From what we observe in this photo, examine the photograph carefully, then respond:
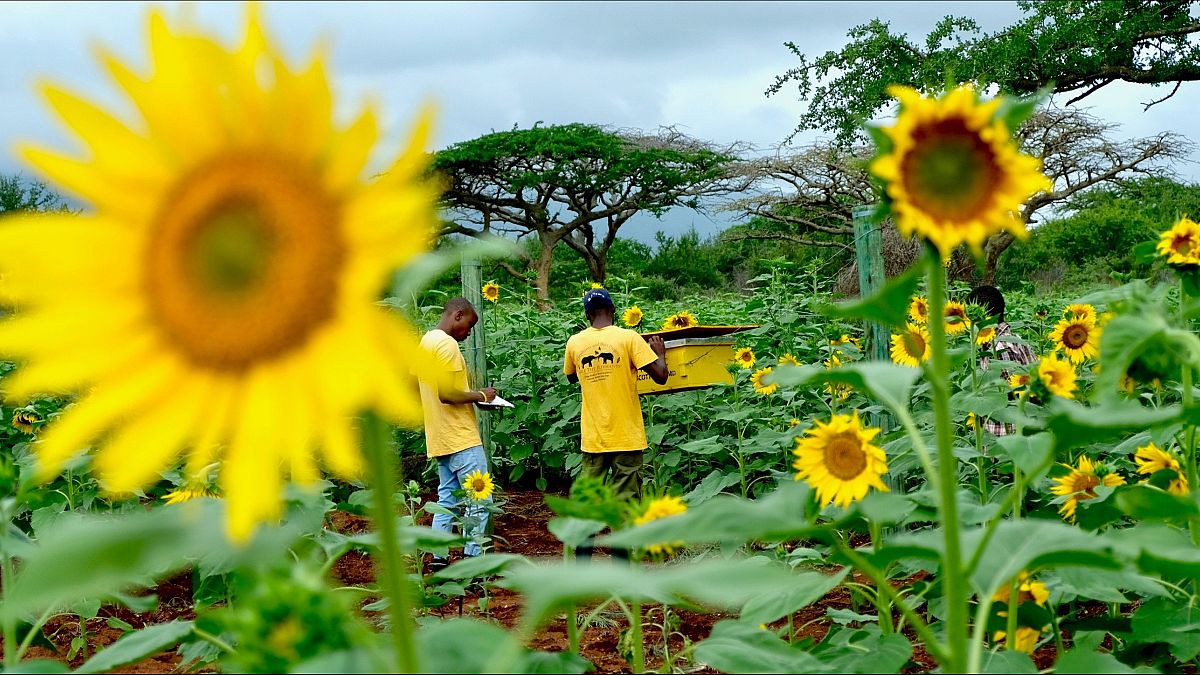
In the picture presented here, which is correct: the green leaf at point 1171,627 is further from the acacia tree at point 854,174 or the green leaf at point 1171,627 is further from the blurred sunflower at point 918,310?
the acacia tree at point 854,174

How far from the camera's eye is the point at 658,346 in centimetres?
548

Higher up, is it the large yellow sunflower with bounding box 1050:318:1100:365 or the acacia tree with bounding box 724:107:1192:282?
the acacia tree with bounding box 724:107:1192:282

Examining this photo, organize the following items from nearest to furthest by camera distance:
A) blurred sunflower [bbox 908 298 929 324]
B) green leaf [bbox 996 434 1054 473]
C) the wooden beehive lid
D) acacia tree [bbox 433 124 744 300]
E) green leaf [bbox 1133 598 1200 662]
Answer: green leaf [bbox 996 434 1054 473]
green leaf [bbox 1133 598 1200 662]
blurred sunflower [bbox 908 298 929 324]
the wooden beehive lid
acacia tree [bbox 433 124 744 300]

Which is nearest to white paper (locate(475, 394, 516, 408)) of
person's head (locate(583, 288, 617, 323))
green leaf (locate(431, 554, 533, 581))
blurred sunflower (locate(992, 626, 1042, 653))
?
person's head (locate(583, 288, 617, 323))

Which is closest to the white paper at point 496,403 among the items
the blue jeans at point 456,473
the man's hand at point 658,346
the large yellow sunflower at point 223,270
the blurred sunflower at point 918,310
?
the blue jeans at point 456,473

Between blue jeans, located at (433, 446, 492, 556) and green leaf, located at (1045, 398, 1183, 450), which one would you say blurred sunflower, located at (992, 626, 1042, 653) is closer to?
green leaf, located at (1045, 398, 1183, 450)

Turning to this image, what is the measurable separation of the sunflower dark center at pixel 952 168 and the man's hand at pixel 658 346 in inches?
171

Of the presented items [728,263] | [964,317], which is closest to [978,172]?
[964,317]

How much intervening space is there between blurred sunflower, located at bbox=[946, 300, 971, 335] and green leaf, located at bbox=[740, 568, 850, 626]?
217 centimetres

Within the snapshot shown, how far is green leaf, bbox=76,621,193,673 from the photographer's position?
3.25 feet

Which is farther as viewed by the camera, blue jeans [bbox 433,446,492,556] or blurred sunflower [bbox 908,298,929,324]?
blue jeans [bbox 433,446,492,556]

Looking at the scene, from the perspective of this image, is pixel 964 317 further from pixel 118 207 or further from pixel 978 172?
pixel 118 207

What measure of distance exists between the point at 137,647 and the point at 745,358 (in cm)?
435

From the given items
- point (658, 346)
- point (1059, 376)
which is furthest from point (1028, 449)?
point (658, 346)
